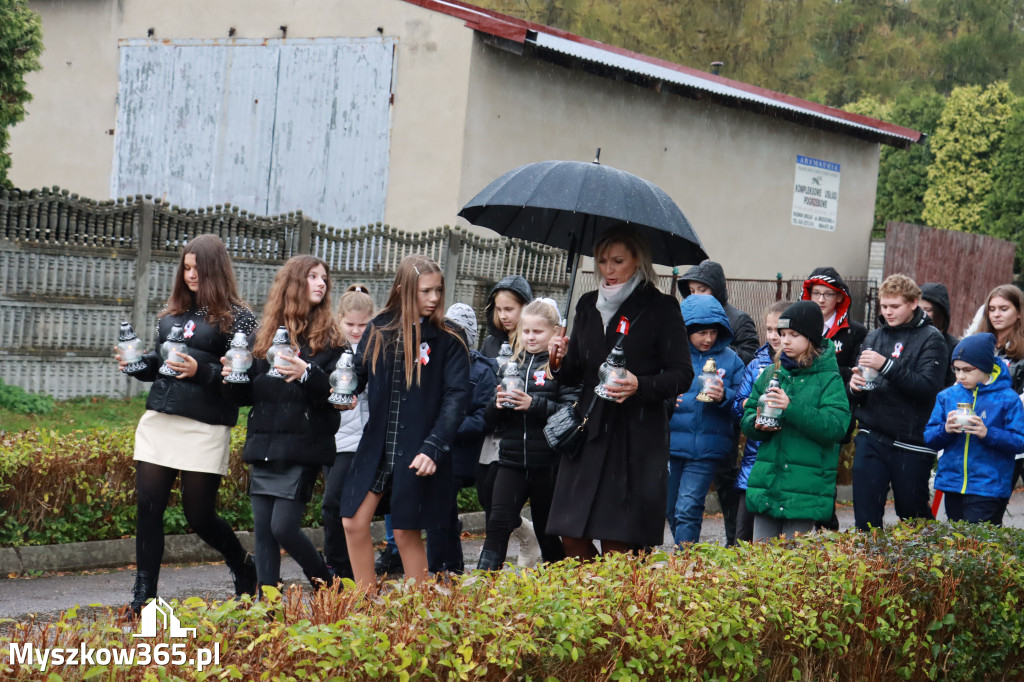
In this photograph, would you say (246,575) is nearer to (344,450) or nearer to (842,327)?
(344,450)

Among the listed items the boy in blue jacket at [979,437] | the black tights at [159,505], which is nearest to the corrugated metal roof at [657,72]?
the boy in blue jacket at [979,437]

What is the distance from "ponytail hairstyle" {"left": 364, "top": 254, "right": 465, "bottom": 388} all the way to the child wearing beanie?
6.41ft

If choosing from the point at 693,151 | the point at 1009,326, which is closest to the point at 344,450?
the point at 1009,326

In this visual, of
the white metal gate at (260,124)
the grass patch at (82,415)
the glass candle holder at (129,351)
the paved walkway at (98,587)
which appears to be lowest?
the paved walkway at (98,587)

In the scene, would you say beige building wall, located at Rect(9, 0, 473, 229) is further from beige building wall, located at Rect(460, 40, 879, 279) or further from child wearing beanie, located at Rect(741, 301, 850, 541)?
child wearing beanie, located at Rect(741, 301, 850, 541)

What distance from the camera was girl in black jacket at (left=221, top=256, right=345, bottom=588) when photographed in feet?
20.0

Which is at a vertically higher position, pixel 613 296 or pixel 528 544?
pixel 613 296

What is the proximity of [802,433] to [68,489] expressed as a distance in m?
4.72

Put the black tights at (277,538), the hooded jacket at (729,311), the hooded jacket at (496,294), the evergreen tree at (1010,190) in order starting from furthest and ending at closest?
the evergreen tree at (1010,190) < the hooded jacket at (729,311) < the hooded jacket at (496,294) < the black tights at (277,538)

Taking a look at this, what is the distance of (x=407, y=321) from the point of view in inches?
237

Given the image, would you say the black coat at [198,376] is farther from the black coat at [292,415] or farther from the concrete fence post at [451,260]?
the concrete fence post at [451,260]

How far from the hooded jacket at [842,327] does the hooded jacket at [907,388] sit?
11.9 inches

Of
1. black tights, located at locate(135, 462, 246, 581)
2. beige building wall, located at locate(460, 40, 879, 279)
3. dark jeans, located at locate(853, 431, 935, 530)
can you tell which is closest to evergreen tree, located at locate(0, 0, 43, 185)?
beige building wall, located at locate(460, 40, 879, 279)

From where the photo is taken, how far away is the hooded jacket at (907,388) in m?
7.50
